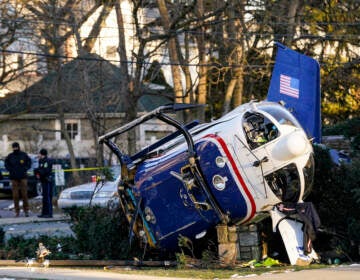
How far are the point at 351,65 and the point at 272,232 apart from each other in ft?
55.6

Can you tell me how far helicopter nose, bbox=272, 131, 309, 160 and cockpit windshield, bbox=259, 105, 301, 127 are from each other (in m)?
0.48

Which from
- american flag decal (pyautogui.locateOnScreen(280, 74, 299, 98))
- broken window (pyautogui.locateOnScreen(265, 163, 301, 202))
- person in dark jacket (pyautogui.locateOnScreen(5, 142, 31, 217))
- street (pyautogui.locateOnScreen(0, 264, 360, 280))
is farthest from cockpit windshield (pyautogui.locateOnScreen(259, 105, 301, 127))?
person in dark jacket (pyautogui.locateOnScreen(5, 142, 31, 217))

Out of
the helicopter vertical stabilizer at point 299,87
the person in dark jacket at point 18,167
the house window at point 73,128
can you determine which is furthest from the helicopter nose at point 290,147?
the house window at point 73,128

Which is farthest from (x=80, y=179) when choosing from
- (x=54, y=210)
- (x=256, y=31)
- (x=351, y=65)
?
(x=351, y=65)

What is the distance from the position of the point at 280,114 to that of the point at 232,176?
4.53ft

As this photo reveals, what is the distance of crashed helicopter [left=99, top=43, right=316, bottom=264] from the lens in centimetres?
1444

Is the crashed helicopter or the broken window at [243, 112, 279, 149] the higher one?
the broken window at [243, 112, 279, 149]

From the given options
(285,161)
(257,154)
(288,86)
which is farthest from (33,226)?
(285,161)

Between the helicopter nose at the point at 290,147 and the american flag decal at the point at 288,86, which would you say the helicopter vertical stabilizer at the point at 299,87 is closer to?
the american flag decal at the point at 288,86

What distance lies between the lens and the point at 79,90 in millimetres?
32031

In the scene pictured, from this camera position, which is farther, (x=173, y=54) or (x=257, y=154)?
(x=173, y=54)

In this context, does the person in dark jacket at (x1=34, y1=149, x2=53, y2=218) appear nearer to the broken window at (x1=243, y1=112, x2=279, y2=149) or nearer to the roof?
the roof

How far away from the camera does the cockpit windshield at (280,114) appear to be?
1481cm

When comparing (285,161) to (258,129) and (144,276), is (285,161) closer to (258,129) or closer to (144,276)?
(258,129)
